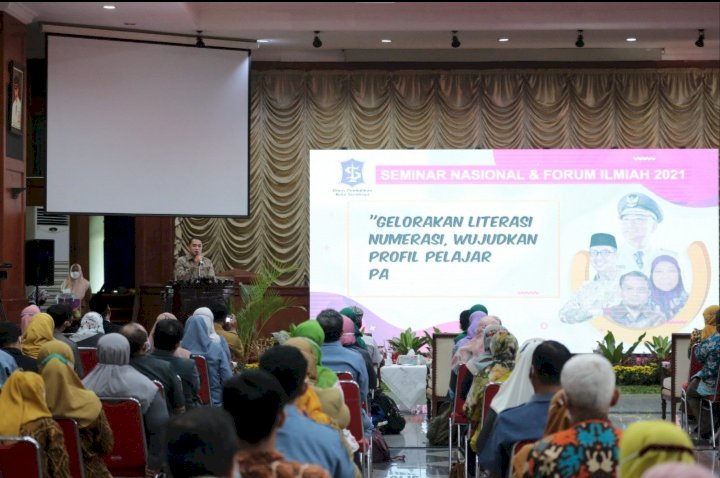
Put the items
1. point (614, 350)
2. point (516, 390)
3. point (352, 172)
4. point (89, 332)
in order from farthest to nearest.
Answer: point (352, 172)
point (614, 350)
point (89, 332)
point (516, 390)

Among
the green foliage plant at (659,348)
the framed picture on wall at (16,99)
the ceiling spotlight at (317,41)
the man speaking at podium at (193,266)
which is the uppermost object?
the ceiling spotlight at (317,41)

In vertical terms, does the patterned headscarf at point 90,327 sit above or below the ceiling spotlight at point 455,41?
below

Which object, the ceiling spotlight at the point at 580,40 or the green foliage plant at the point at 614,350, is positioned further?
the ceiling spotlight at the point at 580,40

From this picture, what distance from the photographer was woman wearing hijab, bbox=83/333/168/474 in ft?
17.1

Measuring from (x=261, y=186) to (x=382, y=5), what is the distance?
412 cm

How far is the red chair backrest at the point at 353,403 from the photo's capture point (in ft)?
18.7

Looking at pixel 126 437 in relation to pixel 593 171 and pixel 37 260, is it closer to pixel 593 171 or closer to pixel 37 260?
pixel 37 260

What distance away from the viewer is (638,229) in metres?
14.3

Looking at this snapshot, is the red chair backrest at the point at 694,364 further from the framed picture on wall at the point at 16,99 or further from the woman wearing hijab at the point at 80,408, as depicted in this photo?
the framed picture on wall at the point at 16,99

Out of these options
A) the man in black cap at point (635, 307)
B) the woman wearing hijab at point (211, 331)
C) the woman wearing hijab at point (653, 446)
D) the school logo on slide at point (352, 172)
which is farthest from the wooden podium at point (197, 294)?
the woman wearing hijab at point (653, 446)

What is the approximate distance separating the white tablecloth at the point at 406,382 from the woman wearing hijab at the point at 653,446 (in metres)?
7.96

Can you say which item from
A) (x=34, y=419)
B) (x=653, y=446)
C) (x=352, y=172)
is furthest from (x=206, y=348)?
(x=352, y=172)

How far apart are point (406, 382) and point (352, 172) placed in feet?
14.6

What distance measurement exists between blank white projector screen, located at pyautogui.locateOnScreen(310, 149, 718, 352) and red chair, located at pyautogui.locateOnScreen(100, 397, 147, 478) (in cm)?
896
